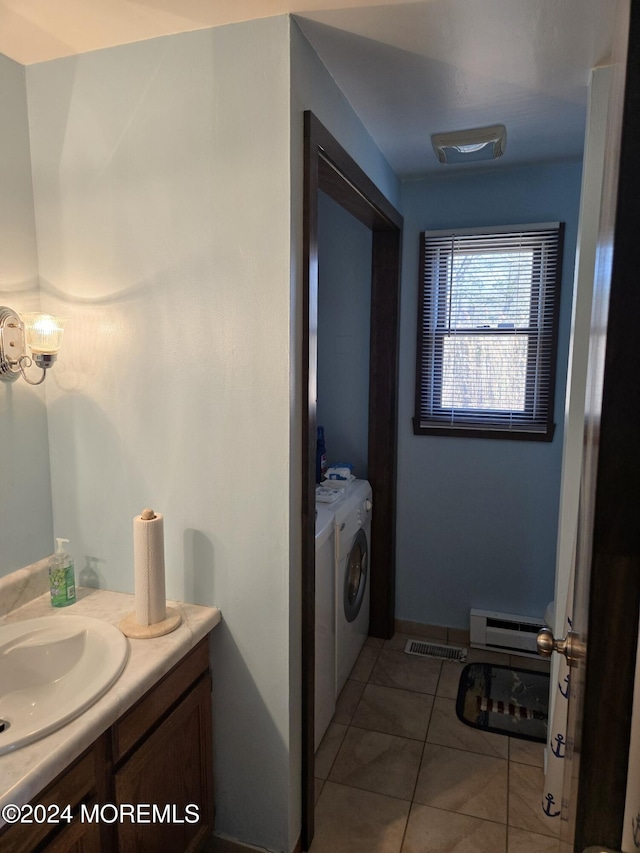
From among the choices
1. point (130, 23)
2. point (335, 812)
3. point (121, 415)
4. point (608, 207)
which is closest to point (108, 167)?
point (130, 23)

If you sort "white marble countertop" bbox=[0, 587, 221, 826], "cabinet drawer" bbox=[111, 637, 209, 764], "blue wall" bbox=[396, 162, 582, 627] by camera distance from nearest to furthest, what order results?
"white marble countertop" bbox=[0, 587, 221, 826], "cabinet drawer" bbox=[111, 637, 209, 764], "blue wall" bbox=[396, 162, 582, 627]

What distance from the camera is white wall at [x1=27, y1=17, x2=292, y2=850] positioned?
5.05ft

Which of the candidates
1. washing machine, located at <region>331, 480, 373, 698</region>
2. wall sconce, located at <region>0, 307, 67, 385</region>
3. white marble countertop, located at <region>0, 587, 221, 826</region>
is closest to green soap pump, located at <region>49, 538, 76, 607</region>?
white marble countertop, located at <region>0, 587, 221, 826</region>

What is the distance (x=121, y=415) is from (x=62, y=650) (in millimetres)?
683

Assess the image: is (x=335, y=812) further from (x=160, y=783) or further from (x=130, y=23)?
(x=130, y=23)

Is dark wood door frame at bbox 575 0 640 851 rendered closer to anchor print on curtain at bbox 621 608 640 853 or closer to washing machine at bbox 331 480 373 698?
anchor print on curtain at bbox 621 608 640 853

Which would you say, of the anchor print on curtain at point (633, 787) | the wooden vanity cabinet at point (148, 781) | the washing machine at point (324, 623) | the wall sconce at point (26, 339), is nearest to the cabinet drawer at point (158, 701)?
the wooden vanity cabinet at point (148, 781)

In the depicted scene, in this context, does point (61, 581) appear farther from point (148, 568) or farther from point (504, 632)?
point (504, 632)

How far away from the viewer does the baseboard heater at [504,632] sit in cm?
295

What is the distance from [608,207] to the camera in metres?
0.61

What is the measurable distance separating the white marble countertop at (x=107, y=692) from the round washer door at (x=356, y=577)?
1000 millimetres

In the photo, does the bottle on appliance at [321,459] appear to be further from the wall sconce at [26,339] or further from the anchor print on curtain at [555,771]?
the wall sconce at [26,339]

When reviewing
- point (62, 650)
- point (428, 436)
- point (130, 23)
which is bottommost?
point (62, 650)

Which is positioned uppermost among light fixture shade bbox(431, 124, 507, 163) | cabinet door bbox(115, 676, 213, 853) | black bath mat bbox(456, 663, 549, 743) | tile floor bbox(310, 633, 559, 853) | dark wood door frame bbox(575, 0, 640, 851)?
light fixture shade bbox(431, 124, 507, 163)
